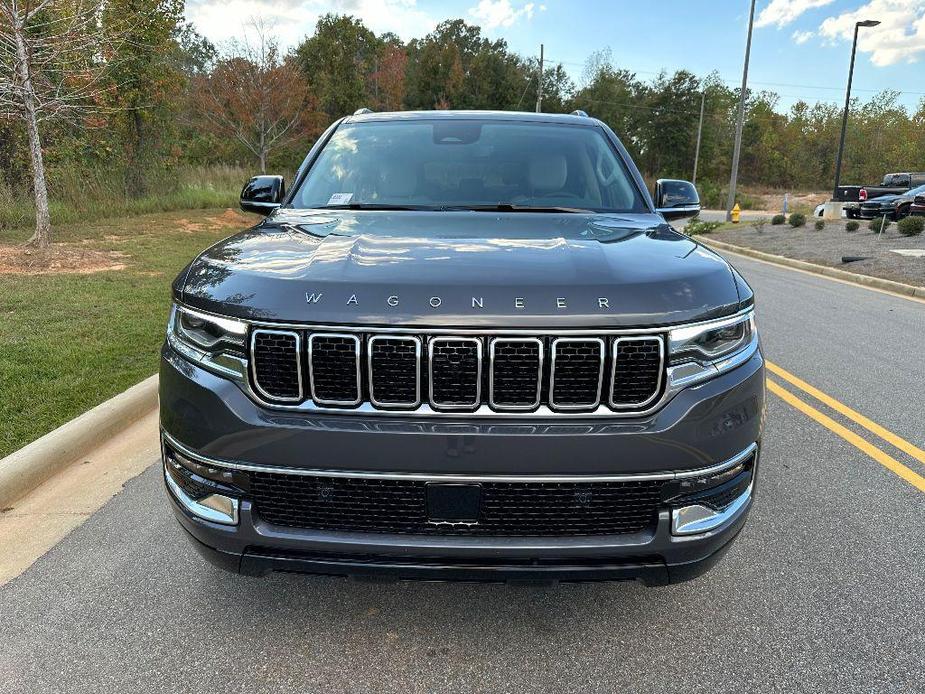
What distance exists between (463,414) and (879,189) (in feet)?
99.3

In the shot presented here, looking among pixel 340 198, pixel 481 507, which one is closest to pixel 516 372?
pixel 481 507

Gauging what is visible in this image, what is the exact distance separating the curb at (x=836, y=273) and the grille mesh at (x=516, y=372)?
9.21 metres

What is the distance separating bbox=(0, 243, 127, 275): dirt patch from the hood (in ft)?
27.1

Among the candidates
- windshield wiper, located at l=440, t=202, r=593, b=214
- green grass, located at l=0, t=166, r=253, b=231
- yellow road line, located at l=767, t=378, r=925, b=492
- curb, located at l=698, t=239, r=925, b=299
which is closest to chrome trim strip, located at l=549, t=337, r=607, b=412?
windshield wiper, located at l=440, t=202, r=593, b=214

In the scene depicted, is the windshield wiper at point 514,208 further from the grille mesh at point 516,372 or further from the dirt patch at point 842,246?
the dirt patch at point 842,246

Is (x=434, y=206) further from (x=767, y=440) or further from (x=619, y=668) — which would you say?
(x=767, y=440)

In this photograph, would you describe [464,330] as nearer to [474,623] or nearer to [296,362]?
[296,362]

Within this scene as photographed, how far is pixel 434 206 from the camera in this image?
3.27m

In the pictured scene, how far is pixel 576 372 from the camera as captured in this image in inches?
79.1

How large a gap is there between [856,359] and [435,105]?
52.5 metres

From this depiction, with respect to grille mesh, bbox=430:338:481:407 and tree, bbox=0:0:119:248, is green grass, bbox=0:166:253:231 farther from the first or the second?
grille mesh, bbox=430:338:481:407

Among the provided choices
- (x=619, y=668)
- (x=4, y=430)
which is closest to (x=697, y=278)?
(x=619, y=668)

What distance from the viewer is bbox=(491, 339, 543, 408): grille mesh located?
1987 millimetres

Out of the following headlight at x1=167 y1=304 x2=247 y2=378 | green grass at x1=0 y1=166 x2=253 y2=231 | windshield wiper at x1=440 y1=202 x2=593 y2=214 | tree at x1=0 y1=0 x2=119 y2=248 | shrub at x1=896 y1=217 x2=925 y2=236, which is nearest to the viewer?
headlight at x1=167 y1=304 x2=247 y2=378
